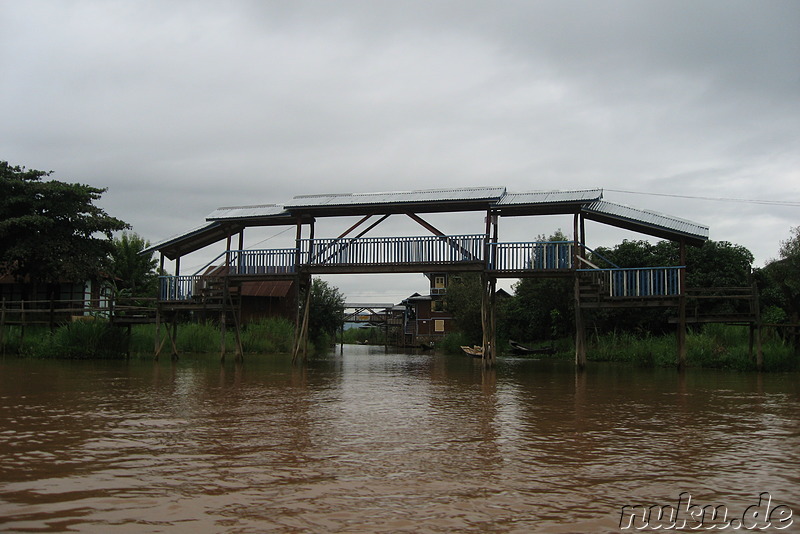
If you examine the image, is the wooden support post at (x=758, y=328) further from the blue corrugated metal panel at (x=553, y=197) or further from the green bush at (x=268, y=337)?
the green bush at (x=268, y=337)

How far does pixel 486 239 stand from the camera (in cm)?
2170

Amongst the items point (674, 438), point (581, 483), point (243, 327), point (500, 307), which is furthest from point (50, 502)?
point (500, 307)

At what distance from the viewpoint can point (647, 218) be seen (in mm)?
20906

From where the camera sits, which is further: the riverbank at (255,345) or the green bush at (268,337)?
the green bush at (268,337)

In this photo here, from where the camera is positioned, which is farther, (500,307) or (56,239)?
(500,307)

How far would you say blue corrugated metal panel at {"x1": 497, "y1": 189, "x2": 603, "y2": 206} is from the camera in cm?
2123

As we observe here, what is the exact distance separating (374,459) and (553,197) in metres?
16.2

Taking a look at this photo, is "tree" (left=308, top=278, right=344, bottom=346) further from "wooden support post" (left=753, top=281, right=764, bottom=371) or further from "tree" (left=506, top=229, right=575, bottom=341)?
"wooden support post" (left=753, top=281, right=764, bottom=371)

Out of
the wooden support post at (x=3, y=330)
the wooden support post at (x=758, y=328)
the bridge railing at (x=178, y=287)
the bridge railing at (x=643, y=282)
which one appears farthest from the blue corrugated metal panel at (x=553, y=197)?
the wooden support post at (x=3, y=330)

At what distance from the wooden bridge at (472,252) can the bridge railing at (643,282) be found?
3cm

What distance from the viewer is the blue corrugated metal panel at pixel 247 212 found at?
24.5 metres

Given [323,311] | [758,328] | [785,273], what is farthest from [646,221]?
[323,311]

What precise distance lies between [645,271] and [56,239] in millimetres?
25120

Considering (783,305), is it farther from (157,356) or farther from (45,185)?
(45,185)
